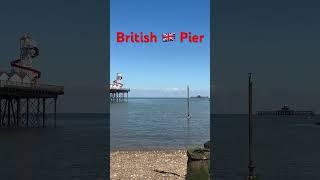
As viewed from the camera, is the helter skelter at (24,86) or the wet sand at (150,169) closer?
the wet sand at (150,169)

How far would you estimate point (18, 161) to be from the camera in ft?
142

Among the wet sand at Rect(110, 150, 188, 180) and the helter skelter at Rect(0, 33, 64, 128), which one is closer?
the wet sand at Rect(110, 150, 188, 180)

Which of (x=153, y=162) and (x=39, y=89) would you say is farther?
(x=39, y=89)

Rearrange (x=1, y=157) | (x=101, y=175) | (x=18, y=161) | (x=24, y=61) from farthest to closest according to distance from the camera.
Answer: (x=24, y=61), (x=1, y=157), (x=18, y=161), (x=101, y=175)

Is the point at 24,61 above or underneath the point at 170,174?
→ above

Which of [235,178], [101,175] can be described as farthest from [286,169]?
[101,175]

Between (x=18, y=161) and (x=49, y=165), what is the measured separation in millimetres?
5400

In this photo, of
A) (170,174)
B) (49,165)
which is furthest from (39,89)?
(170,174)

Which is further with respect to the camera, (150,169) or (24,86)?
(24,86)

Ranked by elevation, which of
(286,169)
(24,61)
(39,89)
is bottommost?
(286,169)

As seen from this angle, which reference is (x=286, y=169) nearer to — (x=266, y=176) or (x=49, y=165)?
(x=266, y=176)

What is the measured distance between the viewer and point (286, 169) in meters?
39.0

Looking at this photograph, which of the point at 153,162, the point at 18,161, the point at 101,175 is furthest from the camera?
the point at 18,161

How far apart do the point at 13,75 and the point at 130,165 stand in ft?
236
